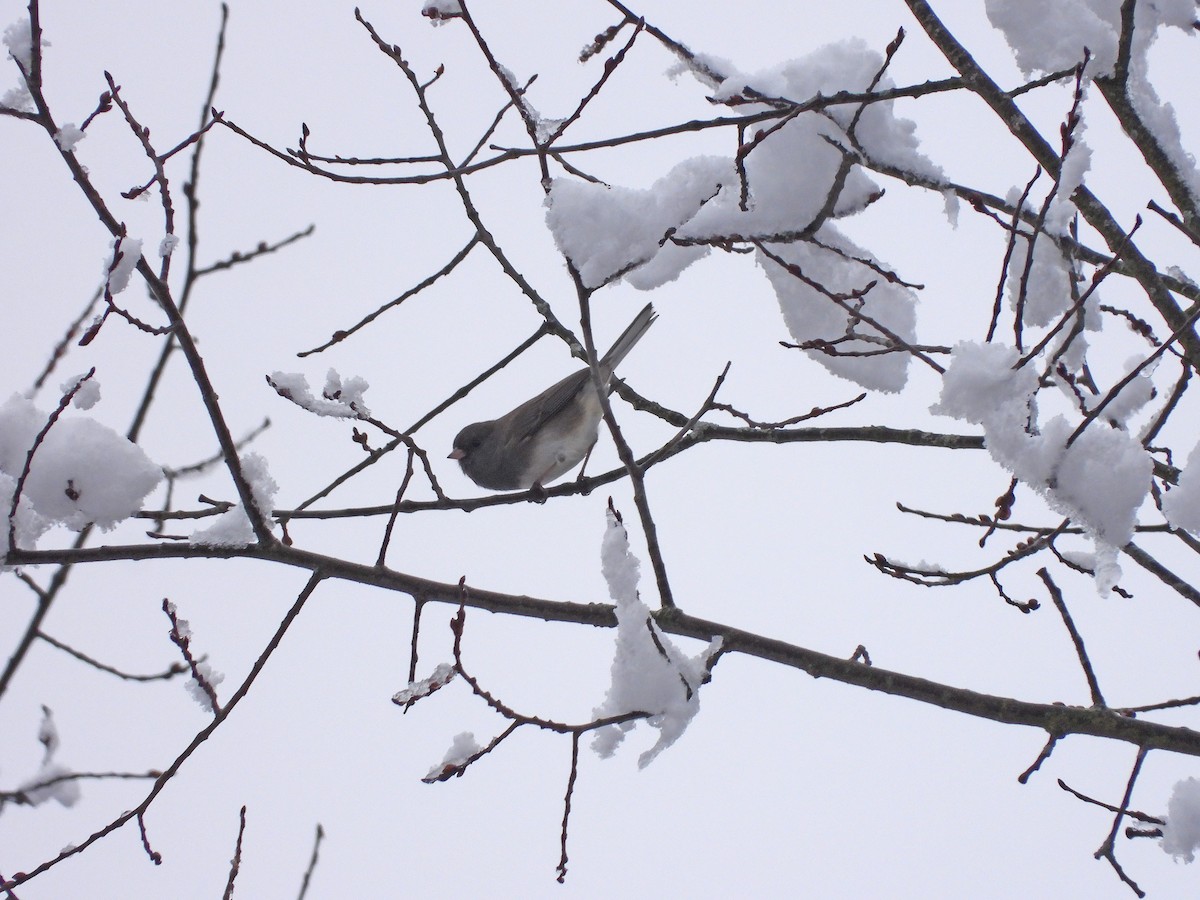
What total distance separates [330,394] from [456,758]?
1.03 metres

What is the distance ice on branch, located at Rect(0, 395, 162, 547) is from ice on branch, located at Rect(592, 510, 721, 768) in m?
1.20

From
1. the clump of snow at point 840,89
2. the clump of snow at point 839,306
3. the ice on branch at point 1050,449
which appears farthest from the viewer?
the clump of snow at point 839,306

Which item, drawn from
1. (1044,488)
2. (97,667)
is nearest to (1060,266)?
(1044,488)

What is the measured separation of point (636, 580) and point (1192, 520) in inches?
43.9

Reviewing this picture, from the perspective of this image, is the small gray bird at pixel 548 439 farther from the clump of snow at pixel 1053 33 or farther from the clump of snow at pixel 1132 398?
the clump of snow at pixel 1132 398

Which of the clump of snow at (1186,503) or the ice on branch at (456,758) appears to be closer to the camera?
the clump of snow at (1186,503)

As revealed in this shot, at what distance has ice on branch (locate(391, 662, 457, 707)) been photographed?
2.13 meters

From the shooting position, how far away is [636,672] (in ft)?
6.68

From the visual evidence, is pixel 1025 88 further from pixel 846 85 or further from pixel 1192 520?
pixel 1192 520

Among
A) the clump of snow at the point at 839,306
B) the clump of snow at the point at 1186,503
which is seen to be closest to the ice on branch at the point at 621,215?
the clump of snow at the point at 839,306

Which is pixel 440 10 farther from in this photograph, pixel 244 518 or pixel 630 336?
pixel 630 336

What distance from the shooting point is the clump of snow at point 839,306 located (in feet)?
8.09

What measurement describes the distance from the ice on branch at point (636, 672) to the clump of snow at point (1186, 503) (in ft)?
3.41

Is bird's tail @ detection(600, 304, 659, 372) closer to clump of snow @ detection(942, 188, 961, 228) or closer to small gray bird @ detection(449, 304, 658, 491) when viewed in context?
small gray bird @ detection(449, 304, 658, 491)
